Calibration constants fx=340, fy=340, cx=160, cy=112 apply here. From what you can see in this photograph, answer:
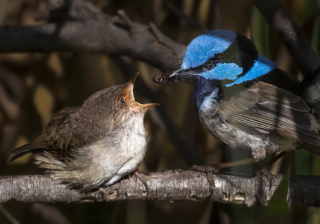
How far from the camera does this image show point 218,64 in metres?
2.25

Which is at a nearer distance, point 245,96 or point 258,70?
point 245,96

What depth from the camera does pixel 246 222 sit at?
1340 millimetres

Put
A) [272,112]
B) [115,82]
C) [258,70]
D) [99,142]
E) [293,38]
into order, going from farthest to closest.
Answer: [115,82] < [293,38] < [258,70] < [272,112] < [99,142]

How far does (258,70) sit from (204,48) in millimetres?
446

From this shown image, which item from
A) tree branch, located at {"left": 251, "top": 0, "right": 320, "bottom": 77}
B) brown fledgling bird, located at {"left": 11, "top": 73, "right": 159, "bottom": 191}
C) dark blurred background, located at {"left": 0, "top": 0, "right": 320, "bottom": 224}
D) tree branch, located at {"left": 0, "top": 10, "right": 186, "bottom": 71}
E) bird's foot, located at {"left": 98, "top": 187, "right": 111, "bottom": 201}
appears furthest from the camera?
dark blurred background, located at {"left": 0, "top": 0, "right": 320, "bottom": 224}

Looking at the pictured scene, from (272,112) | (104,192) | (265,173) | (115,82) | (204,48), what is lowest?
(104,192)

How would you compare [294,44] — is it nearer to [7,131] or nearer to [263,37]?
[263,37]

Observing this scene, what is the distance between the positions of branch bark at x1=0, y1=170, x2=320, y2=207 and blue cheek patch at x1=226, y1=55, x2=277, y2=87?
0.66m

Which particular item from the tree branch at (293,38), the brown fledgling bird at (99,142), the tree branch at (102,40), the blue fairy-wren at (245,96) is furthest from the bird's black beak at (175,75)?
the tree branch at (293,38)

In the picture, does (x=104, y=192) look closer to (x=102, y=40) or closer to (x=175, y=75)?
(x=175, y=75)

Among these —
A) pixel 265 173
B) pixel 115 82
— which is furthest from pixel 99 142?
pixel 115 82

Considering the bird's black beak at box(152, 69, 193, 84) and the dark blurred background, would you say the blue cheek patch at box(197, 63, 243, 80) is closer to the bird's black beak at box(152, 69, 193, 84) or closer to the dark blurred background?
the bird's black beak at box(152, 69, 193, 84)

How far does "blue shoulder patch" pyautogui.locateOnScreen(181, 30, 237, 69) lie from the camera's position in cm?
219

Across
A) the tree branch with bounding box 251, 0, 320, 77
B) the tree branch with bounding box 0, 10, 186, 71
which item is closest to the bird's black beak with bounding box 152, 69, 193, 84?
the tree branch with bounding box 0, 10, 186, 71
